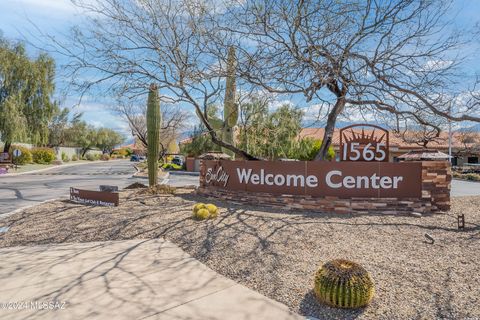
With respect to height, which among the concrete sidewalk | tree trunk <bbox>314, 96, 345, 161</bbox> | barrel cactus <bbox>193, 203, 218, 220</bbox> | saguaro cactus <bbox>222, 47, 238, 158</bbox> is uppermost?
saguaro cactus <bbox>222, 47, 238, 158</bbox>

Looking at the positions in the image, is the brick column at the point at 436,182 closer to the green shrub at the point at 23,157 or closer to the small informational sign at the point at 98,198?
the small informational sign at the point at 98,198

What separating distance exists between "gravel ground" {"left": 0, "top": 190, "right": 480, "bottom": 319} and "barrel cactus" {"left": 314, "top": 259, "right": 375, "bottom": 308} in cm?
11

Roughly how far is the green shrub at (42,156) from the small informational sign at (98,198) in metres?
32.6

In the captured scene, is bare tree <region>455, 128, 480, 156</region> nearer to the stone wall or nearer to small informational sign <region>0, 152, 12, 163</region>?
the stone wall

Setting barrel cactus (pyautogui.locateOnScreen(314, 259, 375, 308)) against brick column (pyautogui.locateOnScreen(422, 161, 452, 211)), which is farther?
brick column (pyautogui.locateOnScreen(422, 161, 452, 211))

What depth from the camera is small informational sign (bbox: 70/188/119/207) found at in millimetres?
9139

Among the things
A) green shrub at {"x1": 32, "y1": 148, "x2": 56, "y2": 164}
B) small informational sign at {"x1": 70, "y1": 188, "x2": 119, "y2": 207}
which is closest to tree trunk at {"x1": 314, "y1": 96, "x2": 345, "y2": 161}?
small informational sign at {"x1": 70, "y1": 188, "x2": 119, "y2": 207}

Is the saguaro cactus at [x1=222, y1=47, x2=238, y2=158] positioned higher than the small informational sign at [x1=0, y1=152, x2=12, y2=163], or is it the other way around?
the saguaro cactus at [x1=222, y1=47, x2=238, y2=158]

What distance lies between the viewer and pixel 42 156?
37250mm

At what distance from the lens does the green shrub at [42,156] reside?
36.8m

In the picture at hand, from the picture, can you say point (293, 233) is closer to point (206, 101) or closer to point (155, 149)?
point (206, 101)

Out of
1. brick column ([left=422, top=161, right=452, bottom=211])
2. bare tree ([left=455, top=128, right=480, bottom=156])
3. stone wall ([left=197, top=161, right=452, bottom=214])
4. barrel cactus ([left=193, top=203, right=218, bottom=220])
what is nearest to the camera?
barrel cactus ([left=193, top=203, right=218, bottom=220])

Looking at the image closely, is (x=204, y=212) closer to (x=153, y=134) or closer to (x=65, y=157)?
(x=153, y=134)

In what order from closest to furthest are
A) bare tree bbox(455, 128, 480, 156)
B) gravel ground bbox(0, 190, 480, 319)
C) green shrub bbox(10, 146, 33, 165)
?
1. gravel ground bbox(0, 190, 480, 319)
2. bare tree bbox(455, 128, 480, 156)
3. green shrub bbox(10, 146, 33, 165)
